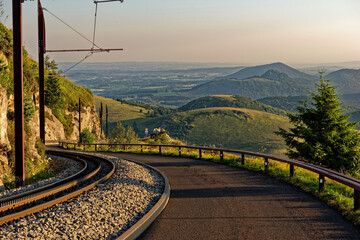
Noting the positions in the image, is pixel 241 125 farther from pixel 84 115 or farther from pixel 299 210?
pixel 299 210

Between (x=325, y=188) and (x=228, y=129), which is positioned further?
(x=228, y=129)

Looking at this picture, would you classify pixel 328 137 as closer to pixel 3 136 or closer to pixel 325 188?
pixel 325 188

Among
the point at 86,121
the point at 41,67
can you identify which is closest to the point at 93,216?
the point at 41,67

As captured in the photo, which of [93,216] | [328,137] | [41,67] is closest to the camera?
[93,216]

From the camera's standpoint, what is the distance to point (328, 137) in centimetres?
2506

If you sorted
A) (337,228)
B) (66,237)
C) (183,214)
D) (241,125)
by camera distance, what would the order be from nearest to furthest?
(66,237)
(337,228)
(183,214)
(241,125)

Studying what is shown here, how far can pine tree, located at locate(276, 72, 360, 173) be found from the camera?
24.5 meters

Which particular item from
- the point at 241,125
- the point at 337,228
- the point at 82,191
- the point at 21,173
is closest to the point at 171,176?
the point at 82,191

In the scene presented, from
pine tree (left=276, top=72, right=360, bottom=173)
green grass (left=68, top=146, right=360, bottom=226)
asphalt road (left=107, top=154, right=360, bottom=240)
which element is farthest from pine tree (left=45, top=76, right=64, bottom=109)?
asphalt road (left=107, top=154, right=360, bottom=240)

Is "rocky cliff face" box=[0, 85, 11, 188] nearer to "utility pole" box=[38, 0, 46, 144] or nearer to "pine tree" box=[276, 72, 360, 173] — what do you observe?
"utility pole" box=[38, 0, 46, 144]

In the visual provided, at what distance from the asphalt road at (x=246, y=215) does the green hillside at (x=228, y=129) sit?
5154 inches

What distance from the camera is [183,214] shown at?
8.70 metres

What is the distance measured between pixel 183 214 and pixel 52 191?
4905 mm

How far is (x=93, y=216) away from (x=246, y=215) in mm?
3807
